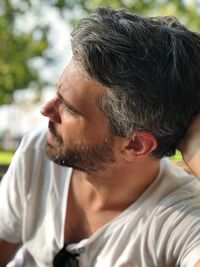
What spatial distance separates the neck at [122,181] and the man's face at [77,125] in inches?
Result: 1.7

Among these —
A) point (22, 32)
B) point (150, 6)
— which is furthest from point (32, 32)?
point (150, 6)

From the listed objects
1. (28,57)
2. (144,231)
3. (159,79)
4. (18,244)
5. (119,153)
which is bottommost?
(28,57)

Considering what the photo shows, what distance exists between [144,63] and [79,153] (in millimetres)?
259

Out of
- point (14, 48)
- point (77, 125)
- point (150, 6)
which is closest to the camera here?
point (77, 125)

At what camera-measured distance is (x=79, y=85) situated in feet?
3.34

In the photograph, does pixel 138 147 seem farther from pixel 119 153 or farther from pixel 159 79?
pixel 159 79

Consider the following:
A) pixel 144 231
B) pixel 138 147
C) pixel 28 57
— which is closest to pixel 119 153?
pixel 138 147

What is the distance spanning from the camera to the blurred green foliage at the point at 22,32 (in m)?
4.48

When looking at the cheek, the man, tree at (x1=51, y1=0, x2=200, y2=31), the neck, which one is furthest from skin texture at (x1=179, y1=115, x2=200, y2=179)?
tree at (x1=51, y1=0, x2=200, y2=31)

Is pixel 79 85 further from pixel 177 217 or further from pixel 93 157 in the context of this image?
pixel 177 217

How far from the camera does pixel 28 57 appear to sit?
15.6 ft

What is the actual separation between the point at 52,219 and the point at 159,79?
459mm

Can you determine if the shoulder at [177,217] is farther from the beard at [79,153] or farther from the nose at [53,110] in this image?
the nose at [53,110]

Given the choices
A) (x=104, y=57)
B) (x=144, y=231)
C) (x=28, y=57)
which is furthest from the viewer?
(x=28, y=57)
